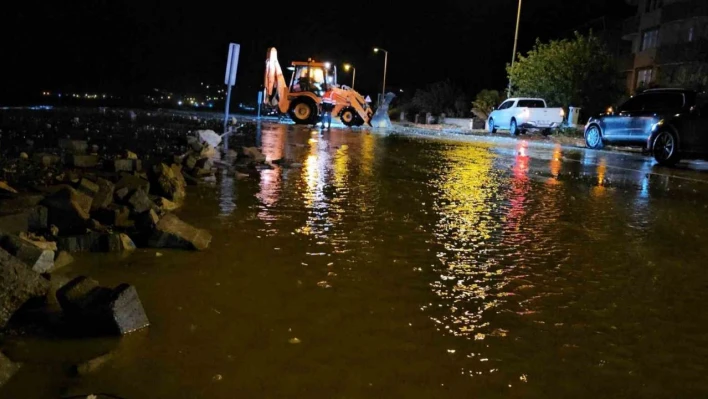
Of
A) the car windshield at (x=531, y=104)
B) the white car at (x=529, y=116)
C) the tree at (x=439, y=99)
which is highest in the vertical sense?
the tree at (x=439, y=99)

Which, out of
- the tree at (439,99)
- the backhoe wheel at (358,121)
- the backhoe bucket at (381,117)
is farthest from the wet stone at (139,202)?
the tree at (439,99)

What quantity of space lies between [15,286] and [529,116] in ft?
93.9

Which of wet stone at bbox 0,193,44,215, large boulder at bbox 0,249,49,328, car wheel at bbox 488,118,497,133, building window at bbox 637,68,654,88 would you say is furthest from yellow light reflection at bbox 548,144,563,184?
building window at bbox 637,68,654,88

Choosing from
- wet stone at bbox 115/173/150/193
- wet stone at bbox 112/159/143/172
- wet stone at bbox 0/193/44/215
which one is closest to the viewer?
wet stone at bbox 0/193/44/215

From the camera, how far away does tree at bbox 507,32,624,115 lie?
114 ft

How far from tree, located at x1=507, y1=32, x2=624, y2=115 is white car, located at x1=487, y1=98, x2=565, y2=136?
4302 mm

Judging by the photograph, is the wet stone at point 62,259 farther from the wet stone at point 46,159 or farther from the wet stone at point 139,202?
the wet stone at point 46,159

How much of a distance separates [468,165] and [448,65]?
218ft

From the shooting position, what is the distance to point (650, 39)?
4966cm

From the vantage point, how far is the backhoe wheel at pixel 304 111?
35219mm

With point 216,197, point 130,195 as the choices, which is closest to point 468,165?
point 216,197

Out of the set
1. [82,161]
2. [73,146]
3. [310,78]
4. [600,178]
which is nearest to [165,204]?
[82,161]

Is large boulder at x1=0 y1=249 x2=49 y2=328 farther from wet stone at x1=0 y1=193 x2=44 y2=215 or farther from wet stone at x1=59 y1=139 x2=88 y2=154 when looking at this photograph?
wet stone at x1=59 y1=139 x2=88 y2=154

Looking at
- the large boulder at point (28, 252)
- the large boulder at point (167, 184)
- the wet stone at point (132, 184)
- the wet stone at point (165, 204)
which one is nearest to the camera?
the large boulder at point (28, 252)
